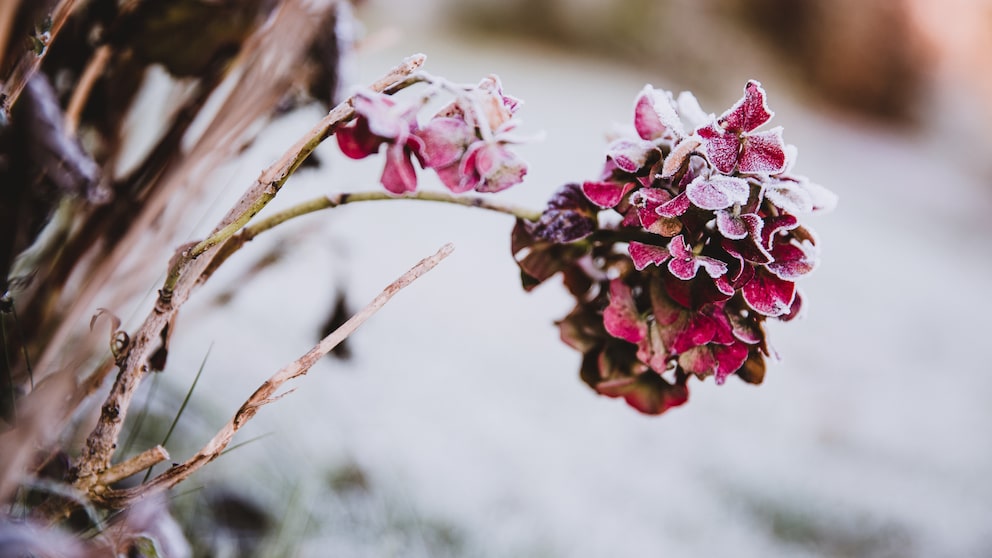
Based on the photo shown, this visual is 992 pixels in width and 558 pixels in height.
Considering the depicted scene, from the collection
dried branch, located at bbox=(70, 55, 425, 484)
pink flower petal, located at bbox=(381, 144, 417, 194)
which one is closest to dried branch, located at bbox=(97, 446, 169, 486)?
dried branch, located at bbox=(70, 55, 425, 484)

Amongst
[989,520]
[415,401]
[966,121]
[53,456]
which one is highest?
[53,456]

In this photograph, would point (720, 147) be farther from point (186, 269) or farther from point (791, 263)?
point (186, 269)

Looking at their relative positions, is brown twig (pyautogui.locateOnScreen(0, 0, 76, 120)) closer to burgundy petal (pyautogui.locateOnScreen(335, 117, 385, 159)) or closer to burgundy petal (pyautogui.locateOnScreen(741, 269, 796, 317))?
burgundy petal (pyautogui.locateOnScreen(335, 117, 385, 159))

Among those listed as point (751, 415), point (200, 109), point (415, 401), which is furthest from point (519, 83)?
point (200, 109)

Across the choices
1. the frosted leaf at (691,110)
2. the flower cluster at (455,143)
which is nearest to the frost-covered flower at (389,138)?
the flower cluster at (455,143)

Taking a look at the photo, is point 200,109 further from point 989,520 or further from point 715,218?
point 989,520

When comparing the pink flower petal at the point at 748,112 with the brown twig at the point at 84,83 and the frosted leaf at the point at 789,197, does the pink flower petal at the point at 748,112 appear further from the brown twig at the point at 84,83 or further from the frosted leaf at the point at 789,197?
the brown twig at the point at 84,83

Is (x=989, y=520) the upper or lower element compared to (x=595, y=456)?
lower
